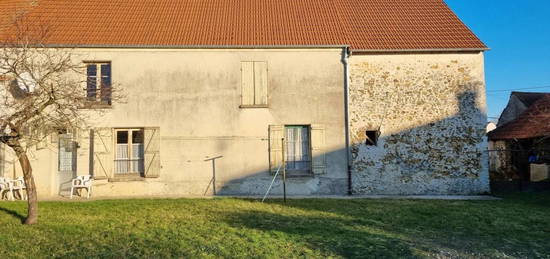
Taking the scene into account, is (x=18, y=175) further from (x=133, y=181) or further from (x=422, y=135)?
(x=422, y=135)

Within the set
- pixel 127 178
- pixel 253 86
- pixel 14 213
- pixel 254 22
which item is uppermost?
pixel 254 22

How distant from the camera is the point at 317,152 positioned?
12.5 meters

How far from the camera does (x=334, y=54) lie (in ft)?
42.2

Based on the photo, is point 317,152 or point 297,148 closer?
point 317,152

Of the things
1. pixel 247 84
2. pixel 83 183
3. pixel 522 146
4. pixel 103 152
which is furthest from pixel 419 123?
pixel 83 183

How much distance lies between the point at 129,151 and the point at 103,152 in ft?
2.38

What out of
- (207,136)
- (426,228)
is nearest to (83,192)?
(207,136)

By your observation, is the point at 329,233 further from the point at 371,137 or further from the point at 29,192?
the point at 371,137

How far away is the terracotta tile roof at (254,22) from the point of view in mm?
12945

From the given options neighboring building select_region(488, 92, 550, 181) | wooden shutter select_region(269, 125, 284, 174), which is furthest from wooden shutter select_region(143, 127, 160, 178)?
neighboring building select_region(488, 92, 550, 181)

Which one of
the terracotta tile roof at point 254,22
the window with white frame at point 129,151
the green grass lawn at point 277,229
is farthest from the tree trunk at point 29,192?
the terracotta tile roof at point 254,22

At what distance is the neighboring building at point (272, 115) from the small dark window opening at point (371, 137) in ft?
0.28

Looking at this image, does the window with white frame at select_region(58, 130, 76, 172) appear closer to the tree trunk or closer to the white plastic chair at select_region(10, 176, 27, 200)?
the white plastic chair at select_region(10, 176, 27, 200)

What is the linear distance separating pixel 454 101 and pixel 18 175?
13214mm
